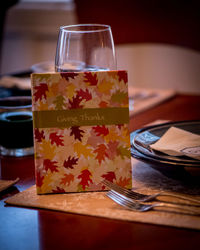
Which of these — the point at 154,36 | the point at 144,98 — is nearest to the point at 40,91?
the point at 144,98

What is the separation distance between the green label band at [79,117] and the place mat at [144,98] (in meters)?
0.54

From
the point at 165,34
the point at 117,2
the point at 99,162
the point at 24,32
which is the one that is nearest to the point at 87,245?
the point at 99,162

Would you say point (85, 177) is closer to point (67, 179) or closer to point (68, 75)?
point (67, 179)

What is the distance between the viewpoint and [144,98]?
4.61 feet

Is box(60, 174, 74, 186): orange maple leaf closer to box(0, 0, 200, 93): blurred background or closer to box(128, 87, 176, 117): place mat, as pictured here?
box(128, 87, 176, 117): place mat

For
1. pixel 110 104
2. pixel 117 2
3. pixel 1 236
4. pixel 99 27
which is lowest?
pixel 1 236

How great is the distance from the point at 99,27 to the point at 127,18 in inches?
59.6

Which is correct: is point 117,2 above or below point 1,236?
above

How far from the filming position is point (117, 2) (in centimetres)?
233

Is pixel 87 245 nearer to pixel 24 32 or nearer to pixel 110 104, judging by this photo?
pixel 110 104

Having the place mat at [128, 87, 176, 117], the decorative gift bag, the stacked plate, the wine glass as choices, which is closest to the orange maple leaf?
the decorative gift bag

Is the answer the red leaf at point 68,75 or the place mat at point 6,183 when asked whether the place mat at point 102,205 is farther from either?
the red leaf at point 68,75

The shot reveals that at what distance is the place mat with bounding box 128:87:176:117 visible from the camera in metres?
1.25

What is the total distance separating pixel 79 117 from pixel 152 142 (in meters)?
0.19
